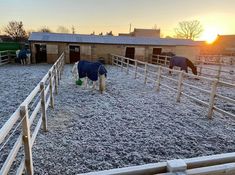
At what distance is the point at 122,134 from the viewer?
3756 mm

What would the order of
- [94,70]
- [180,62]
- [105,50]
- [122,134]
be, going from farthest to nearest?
1. [105,50]
2. [180,62]
3. [94,70]
4. [122,134]

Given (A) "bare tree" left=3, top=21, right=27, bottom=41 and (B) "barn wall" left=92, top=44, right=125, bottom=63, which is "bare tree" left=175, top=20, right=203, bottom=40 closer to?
(A) "bare tree" left=3, top=21, right=27, bottom=41

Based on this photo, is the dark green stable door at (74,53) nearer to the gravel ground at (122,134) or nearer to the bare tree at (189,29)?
the gravel ground at (122,134)

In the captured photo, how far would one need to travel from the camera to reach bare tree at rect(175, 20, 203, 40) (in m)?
57.0

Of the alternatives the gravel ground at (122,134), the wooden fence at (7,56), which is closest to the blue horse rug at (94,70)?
the gravel ground at (122,134)

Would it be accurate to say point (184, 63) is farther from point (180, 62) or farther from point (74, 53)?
point (74, 53)

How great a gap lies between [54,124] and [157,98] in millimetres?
3544

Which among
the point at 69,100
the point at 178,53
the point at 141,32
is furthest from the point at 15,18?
the point at 69,100

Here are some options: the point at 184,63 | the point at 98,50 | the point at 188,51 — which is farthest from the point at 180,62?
the point at 188,51

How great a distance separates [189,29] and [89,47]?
49.2m

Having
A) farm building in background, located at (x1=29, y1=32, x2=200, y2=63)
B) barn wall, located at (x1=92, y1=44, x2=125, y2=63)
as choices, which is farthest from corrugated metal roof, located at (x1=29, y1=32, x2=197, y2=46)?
barn wall, located at (x1=92, y1=44, x2=125, y2=63)

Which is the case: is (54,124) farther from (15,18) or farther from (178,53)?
(15,18)

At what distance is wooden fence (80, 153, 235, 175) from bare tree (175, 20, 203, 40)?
2414 inches

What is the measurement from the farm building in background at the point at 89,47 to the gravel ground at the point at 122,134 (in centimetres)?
1164
